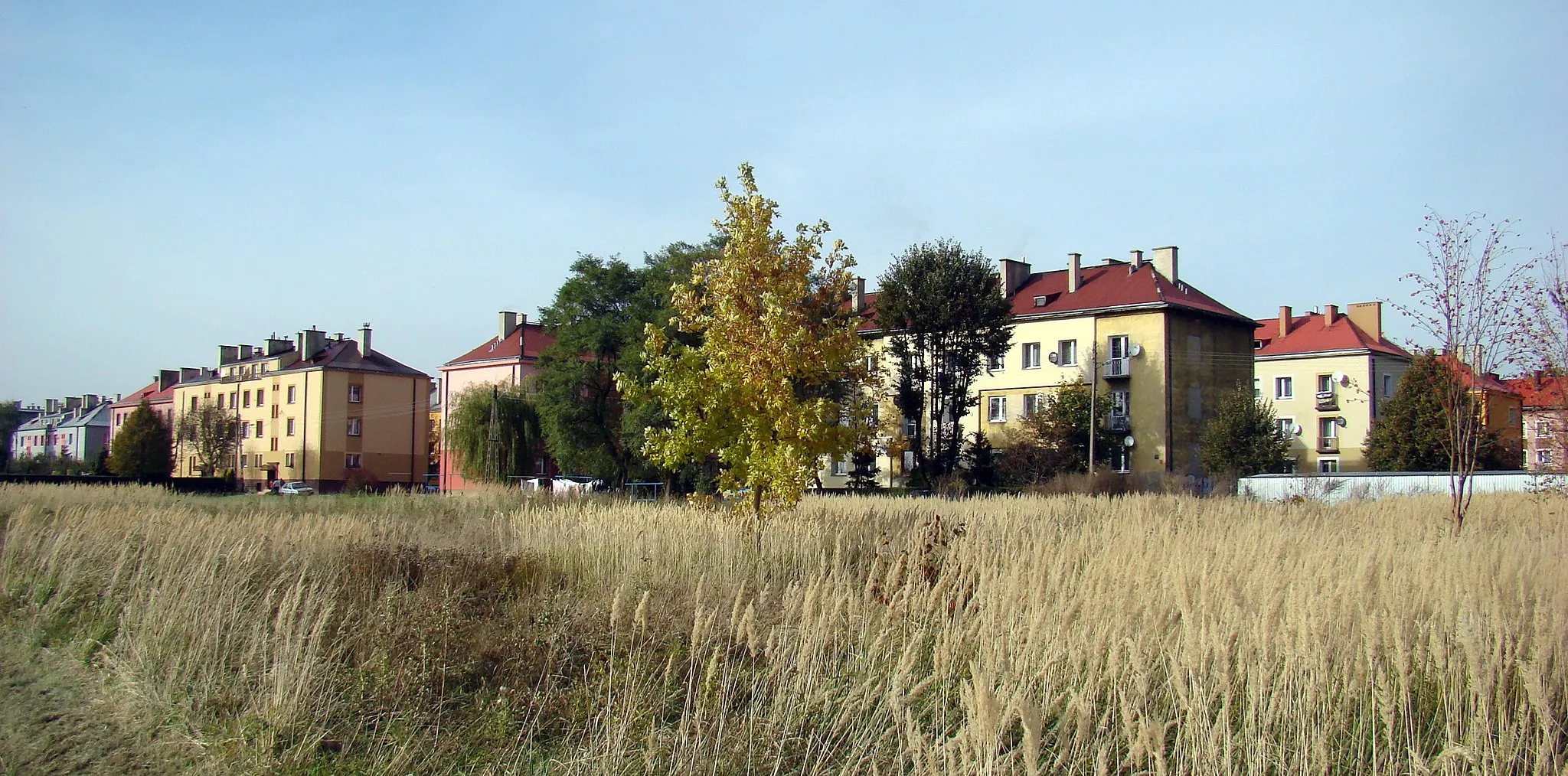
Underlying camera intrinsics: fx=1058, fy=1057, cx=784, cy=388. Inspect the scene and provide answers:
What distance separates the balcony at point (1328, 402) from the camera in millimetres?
60812

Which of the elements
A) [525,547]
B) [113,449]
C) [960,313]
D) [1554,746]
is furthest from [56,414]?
[1554,746]

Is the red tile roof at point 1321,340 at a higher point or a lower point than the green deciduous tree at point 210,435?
higher

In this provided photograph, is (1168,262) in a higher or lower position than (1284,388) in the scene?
higher

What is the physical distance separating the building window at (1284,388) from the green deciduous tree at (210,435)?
6989 centimetres

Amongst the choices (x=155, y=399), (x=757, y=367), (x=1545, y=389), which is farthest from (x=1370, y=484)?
(x=155, y=399)

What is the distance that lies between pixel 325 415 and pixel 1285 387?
6185 centimetres

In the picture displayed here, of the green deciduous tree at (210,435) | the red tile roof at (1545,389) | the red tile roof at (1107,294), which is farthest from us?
the green deciduous tree at (210,435)

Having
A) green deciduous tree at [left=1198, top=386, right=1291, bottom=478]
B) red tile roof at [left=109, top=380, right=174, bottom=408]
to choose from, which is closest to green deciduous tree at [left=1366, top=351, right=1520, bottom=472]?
green deciduous tree at [left=1198, top=386, right=1291, bottom=478]

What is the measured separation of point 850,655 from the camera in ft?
20.6

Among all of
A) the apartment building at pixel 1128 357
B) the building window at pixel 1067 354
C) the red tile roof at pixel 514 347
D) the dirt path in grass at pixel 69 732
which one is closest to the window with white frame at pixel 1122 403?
the apartment building at pixel 1128 357

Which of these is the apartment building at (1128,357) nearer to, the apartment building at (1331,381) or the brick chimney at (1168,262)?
the brick chimney at (1168,262)

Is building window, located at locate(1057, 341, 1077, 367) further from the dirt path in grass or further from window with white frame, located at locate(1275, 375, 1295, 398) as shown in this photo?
the dirt path in grass

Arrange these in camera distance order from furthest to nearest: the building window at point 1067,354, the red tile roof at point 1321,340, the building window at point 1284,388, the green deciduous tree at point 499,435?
the building window at point 1284,388 < the red tile roof at point 1321,340 < the green deciduous tree at point 499,435 < the building window at point 1067,354

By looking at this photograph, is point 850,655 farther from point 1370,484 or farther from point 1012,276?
point 1012,276
